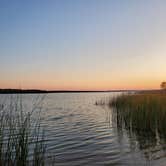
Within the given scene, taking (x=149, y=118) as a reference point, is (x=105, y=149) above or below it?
below

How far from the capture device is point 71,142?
28.5ft

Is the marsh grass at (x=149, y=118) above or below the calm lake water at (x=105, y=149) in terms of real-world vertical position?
above

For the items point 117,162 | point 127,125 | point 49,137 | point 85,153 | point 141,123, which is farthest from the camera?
point 127,125

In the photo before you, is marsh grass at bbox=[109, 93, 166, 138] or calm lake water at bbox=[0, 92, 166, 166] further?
marsh grass at bbox=[109, 93, 166, 138]

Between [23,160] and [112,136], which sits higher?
[23,160]

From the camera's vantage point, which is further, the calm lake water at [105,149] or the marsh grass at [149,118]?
the marsh grass at [149,118]

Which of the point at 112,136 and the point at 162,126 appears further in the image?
the point at 112,136

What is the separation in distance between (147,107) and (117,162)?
4.58 metres

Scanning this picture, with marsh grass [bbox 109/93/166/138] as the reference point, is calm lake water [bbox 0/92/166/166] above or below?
below

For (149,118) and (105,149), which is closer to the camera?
(105,149)

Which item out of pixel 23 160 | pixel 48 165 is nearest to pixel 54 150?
pixel 48 165

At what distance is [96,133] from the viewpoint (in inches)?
413

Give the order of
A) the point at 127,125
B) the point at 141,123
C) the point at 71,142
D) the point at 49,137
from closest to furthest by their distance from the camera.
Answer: the point at 71,142
the point at 49,137
the point at 141,123
the point at 127,125

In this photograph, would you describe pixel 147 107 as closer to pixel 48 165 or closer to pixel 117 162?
pixel 117 162
